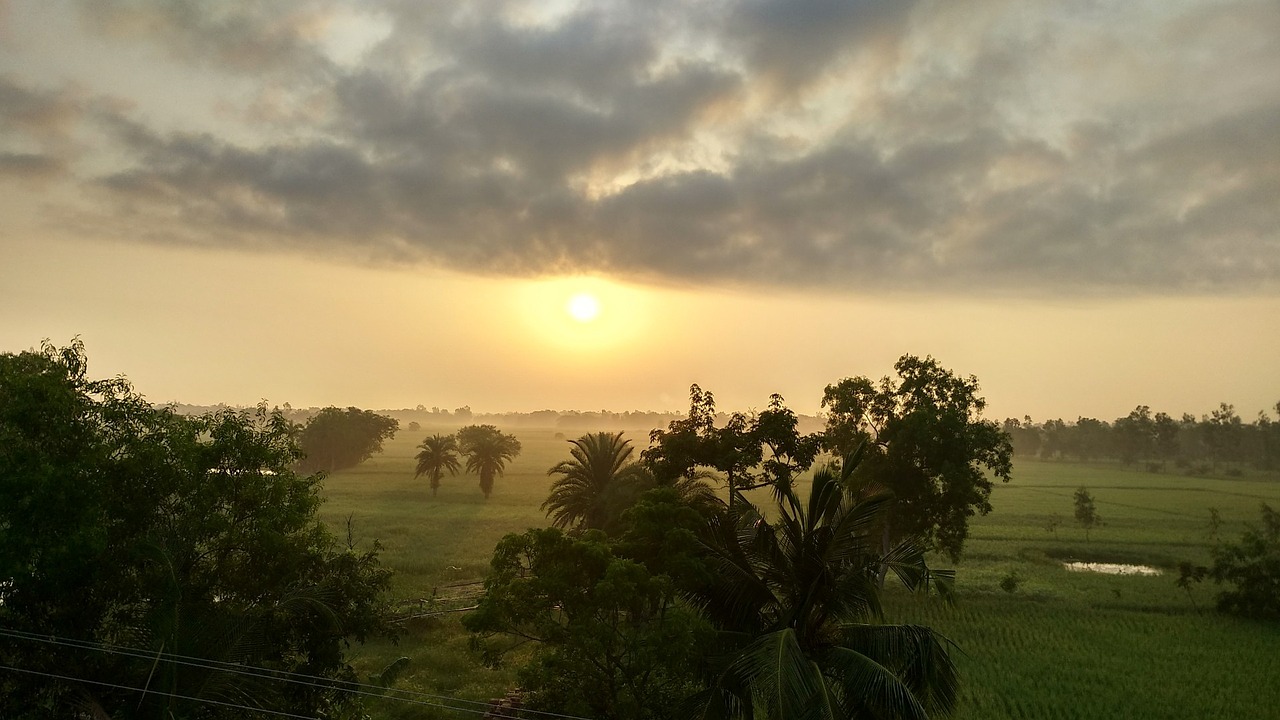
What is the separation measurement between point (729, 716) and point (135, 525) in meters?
14.4

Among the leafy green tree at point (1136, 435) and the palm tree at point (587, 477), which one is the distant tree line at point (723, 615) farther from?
the leafy green tree at point (1136, 435)

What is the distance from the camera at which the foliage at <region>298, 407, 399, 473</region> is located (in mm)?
112625

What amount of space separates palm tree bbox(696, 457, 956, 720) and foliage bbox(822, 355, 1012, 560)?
27570 mm

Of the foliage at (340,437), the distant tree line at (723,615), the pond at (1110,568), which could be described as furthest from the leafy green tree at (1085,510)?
the foliage at (340,437)

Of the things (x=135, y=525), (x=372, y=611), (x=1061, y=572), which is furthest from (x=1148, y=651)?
(x=135, y=525)

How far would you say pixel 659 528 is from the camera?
1606cm

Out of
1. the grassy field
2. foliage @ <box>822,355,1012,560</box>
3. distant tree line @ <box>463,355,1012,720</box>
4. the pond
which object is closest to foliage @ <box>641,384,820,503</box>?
distant tree line @ <box>463,355,1012,720</box>

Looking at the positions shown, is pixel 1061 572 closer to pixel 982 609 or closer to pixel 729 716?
pixel 982 609

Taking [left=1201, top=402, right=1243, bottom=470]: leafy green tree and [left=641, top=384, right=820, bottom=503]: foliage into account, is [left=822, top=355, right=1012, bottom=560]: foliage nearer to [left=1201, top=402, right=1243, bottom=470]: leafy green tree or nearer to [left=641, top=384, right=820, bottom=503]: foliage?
[left=641, top=384, right=820, bottom=503]: foliage

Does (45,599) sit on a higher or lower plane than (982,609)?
higher

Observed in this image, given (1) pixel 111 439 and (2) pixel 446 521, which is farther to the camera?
(2) pixel 446 521

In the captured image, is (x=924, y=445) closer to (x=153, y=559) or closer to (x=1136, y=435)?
(x=153, y=559)

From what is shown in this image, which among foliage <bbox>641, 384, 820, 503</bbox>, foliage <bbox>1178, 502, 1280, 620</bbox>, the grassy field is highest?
foliage <bbox>641, 384, 820, 503</bbox>

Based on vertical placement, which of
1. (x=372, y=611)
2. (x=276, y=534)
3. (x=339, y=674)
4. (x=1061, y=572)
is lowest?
(x=1061, y=572)
